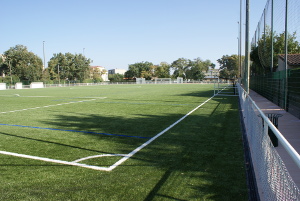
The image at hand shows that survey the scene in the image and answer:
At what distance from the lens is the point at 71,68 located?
9075 cm

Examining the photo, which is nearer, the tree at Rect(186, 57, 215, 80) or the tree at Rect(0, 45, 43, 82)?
the tree at Rect(0, 45, 43, 82)

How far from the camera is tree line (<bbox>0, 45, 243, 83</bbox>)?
75.8 m

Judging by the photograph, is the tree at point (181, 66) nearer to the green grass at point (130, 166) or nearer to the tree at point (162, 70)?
the tree at point (162, 70)

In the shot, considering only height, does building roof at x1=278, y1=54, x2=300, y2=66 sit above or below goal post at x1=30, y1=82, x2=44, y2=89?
above

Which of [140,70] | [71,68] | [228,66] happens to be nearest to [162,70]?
[140,70]

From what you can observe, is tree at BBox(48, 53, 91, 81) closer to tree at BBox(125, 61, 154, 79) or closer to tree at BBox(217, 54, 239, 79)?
tree at BBox(125, 61, 154, 79)

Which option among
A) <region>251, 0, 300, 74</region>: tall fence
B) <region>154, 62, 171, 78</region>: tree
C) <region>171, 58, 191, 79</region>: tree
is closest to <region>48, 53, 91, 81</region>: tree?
<region>154, 62, 171, 78</region>: tree

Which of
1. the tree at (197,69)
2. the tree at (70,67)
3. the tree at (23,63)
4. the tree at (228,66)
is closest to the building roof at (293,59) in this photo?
the tree at (23,63)

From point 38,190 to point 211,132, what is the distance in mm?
5632

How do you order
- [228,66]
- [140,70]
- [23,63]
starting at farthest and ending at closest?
[228,66], [140,70], [23,63]

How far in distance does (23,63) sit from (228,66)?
89002mm

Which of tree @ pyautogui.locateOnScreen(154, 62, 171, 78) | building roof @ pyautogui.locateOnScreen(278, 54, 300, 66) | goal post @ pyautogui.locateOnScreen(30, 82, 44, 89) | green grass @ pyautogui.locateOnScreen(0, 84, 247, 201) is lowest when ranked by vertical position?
green grass @ pyautogui.locateOnScreen(0, 84, 247, 201)

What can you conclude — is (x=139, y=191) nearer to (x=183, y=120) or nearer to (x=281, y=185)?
(x=281, y=185)

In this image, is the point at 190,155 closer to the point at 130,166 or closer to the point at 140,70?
the point at 130,166
